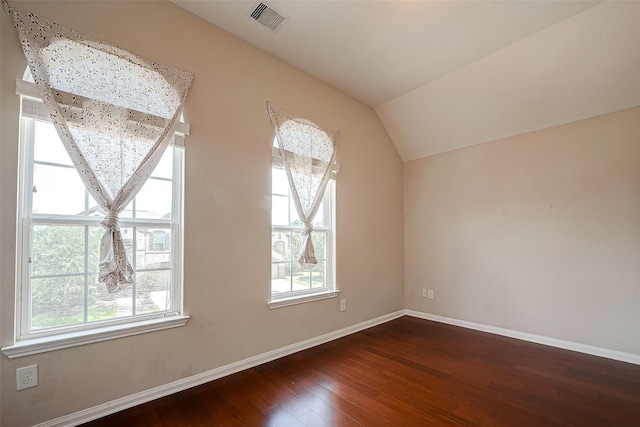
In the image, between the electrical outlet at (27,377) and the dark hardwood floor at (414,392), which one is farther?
the dark hardwood floor at (414,392)

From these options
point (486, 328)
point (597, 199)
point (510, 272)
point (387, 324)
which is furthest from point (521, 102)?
point (387, 324)

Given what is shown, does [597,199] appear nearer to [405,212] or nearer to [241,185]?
[405,212]

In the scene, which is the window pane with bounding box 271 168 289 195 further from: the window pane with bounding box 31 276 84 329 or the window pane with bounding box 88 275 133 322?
the window pane with bounding box 31 276 84 329

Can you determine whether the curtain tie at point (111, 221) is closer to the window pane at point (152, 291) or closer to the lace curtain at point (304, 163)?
the window pane at point (152, 291)

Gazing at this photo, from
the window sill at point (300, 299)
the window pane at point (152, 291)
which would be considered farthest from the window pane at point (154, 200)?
the window sill at point (300, 299)

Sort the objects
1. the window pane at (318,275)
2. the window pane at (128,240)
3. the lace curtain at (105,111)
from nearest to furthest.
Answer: the lace curtain at (105,111) < the window pane at (128,240) < the window pane at (318,275)

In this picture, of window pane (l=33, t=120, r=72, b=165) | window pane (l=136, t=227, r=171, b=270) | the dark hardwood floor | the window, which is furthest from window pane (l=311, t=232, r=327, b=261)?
window pane (l=33, t=120, r=72, b=165)

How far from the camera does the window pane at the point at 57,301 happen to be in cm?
173

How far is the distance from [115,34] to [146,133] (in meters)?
0.71

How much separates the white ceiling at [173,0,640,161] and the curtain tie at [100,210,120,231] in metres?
1.74

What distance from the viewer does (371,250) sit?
388 cm

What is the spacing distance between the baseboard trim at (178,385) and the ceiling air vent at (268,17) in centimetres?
297

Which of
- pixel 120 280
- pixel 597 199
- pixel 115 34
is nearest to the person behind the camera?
pixel 120 280

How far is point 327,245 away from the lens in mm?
3410
